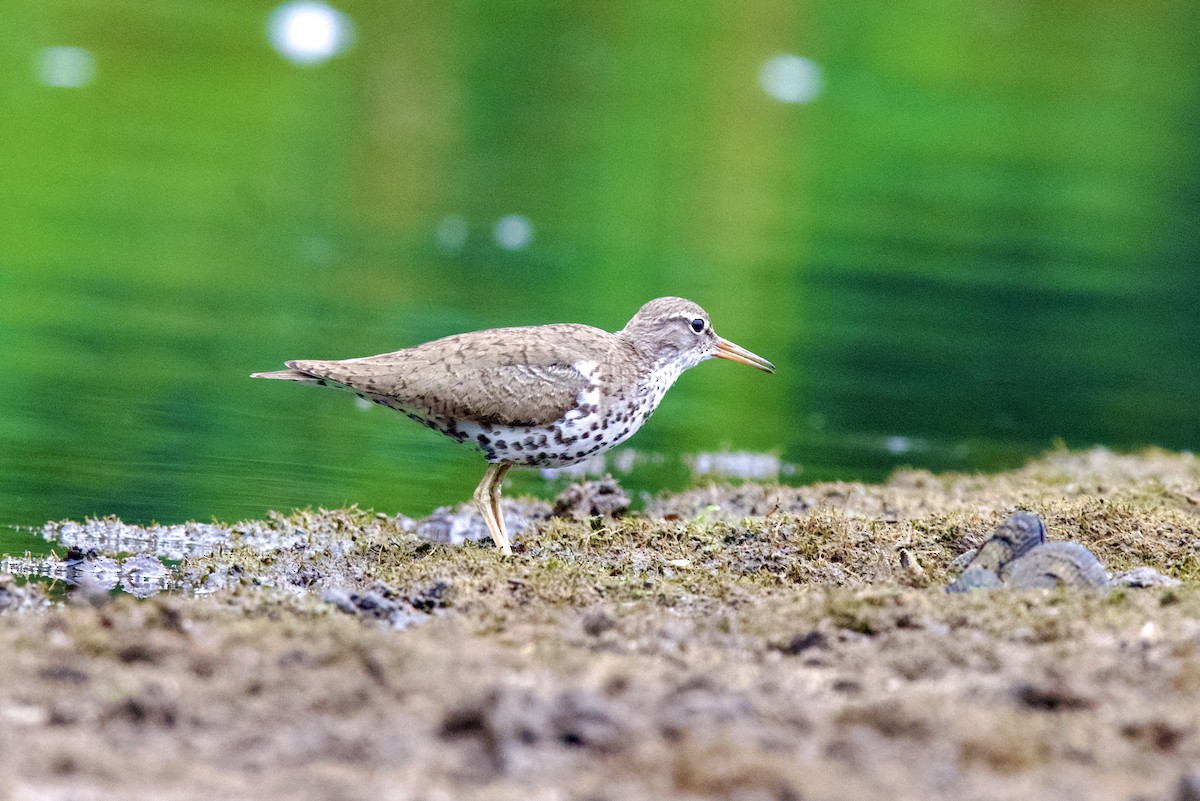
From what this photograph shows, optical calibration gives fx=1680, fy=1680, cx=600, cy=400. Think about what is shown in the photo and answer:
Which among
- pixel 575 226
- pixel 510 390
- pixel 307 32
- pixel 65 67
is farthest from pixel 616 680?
pixel 307 32

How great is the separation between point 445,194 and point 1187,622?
17.0 metres

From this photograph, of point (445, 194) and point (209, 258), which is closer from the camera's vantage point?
point (209, 258)

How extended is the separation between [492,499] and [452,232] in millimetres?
11967

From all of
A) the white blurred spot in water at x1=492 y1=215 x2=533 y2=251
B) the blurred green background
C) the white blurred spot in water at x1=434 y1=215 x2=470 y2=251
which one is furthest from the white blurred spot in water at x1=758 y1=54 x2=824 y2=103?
the white blurred spot in water at x1=434 y1=215 x2=470 y2=251

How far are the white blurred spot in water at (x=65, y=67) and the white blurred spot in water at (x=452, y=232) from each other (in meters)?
8.40

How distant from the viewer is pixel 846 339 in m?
16.0

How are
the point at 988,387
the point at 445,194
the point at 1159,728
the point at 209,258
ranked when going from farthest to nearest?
1. the point at 445,194
2. the point at 209,258
3. the point at 988,387
4. the point at 1159,728

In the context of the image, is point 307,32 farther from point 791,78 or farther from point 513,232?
point 513,232

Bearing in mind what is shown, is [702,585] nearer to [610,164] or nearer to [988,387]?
[988,387]

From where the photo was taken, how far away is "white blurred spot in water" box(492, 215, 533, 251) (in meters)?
19.1

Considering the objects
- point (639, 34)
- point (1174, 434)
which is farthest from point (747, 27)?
point (1174, 434)

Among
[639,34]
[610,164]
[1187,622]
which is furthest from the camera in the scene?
[639,34]

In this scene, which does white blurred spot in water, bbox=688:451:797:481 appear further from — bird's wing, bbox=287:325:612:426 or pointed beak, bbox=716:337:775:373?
bird's wing, bbox=287:325:612:426

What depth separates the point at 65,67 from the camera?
86.3 feet
